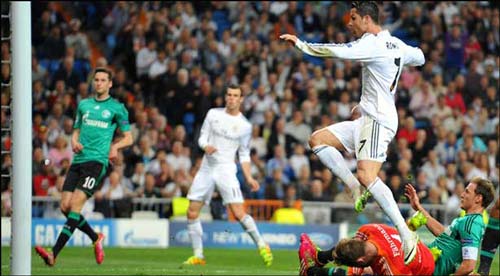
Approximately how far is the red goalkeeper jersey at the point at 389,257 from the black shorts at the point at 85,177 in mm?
6471

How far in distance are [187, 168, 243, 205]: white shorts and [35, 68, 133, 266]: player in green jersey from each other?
206 cm

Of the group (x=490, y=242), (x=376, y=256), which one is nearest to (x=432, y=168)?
(x=490, y=242)

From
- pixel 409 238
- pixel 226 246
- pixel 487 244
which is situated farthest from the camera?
pixel 226 246

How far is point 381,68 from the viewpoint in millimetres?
13719

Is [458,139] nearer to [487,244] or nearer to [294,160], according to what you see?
[294,160]

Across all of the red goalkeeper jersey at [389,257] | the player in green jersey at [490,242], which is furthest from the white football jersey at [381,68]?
the player in green jersey at [490,242]

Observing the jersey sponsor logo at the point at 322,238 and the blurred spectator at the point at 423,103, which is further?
the blurred spectator at the point at 423,103

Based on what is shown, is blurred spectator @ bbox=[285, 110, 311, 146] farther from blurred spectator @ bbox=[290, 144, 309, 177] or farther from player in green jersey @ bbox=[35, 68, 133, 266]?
player in green jersey @ bbox=[35, 68, 133, 266]

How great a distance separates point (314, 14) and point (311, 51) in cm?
1905

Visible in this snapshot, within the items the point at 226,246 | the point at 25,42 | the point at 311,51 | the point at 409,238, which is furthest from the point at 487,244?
the point at 226,246

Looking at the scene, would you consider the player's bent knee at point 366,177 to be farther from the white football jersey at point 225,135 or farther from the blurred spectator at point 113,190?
the blurred spectator at point 113,190

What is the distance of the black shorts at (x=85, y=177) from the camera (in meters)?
17.9

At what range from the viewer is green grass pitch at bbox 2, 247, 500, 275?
17.2 m

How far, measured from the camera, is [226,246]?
26031 mm
